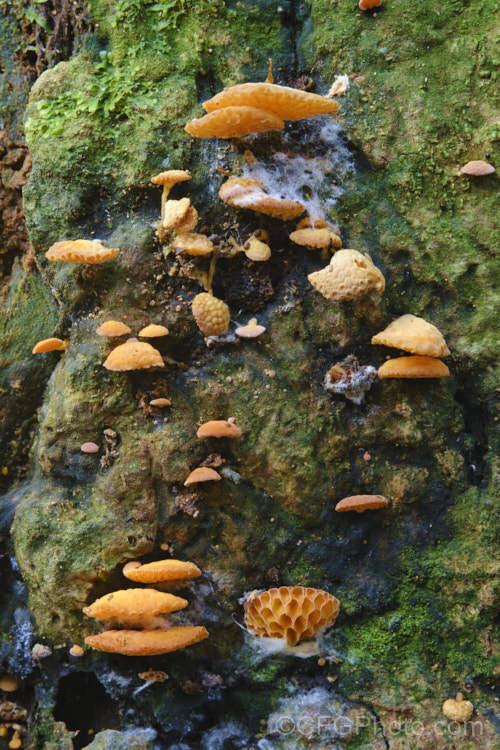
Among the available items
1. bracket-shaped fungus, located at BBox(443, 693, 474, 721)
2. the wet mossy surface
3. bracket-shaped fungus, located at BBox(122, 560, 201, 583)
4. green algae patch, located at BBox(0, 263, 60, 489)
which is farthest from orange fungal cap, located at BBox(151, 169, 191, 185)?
bracket-shaped fungus, located at BBox(443, 693, 474, 721)

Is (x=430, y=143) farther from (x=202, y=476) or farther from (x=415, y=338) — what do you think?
(x=202, y=476)

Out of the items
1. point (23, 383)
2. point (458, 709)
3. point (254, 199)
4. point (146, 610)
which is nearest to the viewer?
point (146, 610)

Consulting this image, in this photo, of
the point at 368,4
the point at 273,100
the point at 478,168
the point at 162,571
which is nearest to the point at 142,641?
the point at 162,571

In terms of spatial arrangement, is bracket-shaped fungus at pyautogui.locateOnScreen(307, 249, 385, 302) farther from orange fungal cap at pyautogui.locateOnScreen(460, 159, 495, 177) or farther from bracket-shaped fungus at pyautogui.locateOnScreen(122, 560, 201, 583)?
bracket-shaped fungus at pyautogui.locateOnScreen(122, 560, 201, 583)

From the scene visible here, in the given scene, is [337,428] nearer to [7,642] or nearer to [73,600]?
[73,600]

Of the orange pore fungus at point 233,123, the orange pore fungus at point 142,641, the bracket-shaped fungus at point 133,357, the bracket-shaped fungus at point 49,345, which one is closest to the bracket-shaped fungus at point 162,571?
the orange pore fungus at point 142,641

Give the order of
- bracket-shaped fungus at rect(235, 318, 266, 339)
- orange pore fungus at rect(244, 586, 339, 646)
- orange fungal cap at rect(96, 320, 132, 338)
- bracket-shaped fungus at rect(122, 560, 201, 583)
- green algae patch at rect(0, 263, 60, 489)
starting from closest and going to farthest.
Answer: bracket-shaped fungus at rect(122, 560, 201, 583) → orange pore fungus at rect(244, 586, 339, 646) → orange fungal cap at rect(96, 320, 132, 338) → bracket-shaped fungus at rect(235, 318, 266, 339) → green algae patch at rect(0, 263, 60, 489)
